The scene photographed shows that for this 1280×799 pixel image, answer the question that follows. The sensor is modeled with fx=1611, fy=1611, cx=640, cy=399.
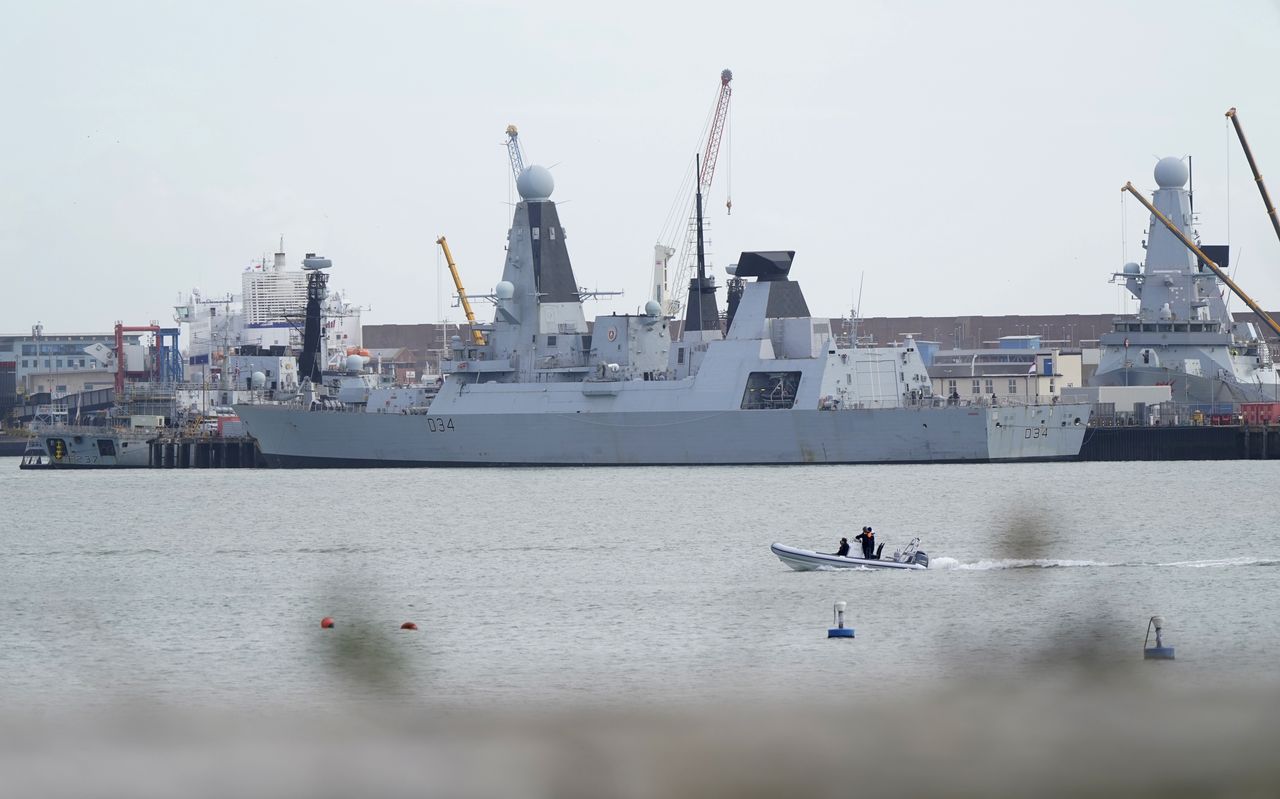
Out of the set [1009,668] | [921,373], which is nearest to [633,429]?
[921,373]

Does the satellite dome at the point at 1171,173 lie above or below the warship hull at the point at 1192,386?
above

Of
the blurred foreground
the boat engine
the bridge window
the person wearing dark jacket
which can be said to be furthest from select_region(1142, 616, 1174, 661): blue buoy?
the bridge window

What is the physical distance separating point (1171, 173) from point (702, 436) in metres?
33.0

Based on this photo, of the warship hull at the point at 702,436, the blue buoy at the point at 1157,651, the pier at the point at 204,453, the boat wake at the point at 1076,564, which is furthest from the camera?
the pier at the point at 204,453

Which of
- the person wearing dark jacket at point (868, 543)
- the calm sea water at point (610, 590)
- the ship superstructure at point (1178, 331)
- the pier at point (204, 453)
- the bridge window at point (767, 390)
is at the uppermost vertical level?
the ship superstructure at point (1178, 331)

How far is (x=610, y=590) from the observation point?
2708 cm

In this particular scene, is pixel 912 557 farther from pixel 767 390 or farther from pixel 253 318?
pixel 253 318

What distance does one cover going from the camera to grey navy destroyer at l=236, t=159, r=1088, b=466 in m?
60.3

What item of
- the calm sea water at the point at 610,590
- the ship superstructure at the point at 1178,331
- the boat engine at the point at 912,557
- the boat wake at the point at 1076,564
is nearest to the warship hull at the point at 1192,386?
the ship superstructure at the point at 1178,331

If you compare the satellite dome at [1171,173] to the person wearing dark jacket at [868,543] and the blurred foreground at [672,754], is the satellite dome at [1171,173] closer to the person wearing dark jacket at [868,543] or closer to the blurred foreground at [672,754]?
the person wearing dark jacket at [868,543]

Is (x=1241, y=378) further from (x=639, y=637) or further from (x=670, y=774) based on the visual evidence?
(x=670, y=774)

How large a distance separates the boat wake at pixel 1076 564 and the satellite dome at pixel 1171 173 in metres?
54.0

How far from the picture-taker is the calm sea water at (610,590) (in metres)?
17.3

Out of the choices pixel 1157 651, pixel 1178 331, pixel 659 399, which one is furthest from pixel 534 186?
pixel 1157 651
